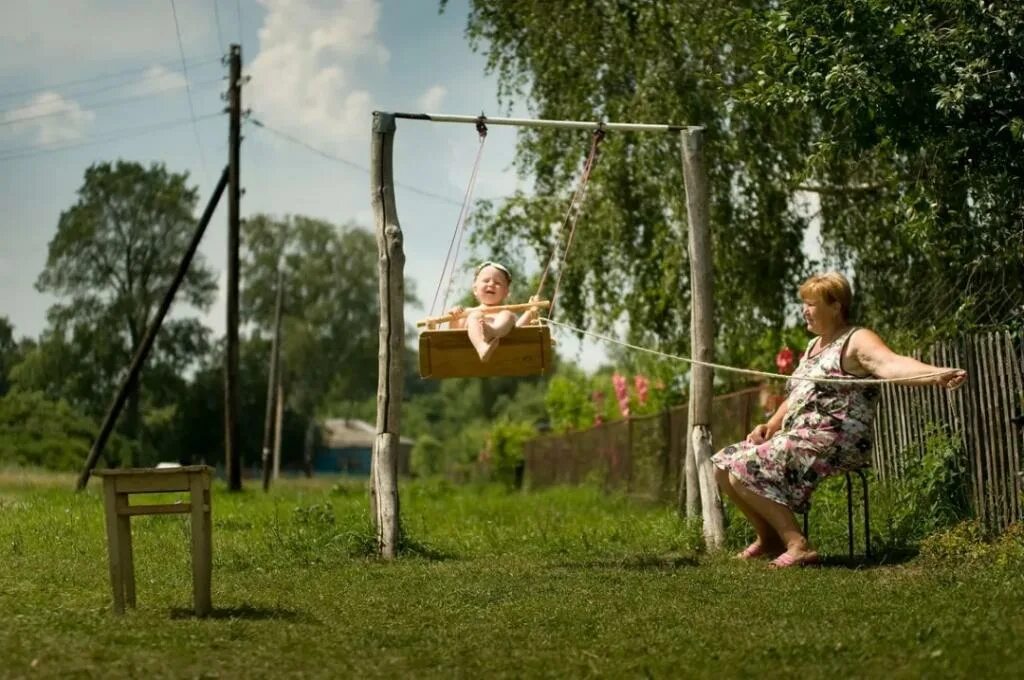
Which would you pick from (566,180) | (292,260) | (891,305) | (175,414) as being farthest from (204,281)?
(891,305)

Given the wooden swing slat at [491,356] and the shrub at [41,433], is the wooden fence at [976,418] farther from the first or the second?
the shrub at [41,433]

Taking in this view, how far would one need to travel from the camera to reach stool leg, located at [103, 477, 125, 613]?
257 inches

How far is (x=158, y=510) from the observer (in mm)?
6594

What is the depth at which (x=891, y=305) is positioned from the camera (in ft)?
47.1

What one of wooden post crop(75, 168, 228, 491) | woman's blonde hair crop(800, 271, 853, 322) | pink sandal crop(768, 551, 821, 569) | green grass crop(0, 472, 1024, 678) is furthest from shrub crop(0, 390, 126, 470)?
woman's blonde hair crop(800, 271, 853, 322)

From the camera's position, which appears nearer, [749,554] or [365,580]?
[365,580]

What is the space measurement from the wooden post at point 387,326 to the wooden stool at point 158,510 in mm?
3385

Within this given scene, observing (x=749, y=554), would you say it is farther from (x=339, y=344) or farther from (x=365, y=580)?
(x=339, y=344)

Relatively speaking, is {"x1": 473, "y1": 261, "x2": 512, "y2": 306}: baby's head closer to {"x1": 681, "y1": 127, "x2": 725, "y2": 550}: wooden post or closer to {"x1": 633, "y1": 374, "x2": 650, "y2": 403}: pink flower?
{"x1": 681, "y1": 127, "x2": 725, "y2": 550}: wooden post

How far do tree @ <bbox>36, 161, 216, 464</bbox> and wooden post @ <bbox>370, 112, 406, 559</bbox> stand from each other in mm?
40129

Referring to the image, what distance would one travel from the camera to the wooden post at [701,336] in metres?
10.2

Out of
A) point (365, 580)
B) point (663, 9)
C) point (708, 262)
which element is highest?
point (663, 9)

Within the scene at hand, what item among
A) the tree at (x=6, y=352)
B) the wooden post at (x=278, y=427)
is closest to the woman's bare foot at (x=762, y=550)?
the tree at (x=6, y=352)

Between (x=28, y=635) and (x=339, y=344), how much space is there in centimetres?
5675
